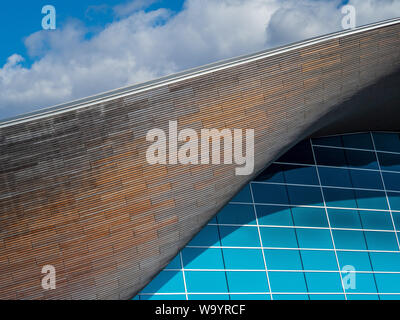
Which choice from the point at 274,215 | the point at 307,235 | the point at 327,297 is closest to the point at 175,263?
the point at 274,215

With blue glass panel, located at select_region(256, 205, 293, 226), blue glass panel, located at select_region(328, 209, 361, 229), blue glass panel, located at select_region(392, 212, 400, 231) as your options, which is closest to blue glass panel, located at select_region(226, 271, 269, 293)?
blue glass panel, located at select_region(256, 205, 293, 226)

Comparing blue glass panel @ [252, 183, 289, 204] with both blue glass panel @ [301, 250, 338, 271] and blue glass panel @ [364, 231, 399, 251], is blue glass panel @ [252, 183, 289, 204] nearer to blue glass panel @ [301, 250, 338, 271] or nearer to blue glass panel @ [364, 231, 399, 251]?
blue glass panel @ [301, 250, 338, 271]

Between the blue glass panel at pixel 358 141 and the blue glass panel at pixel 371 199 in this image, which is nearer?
the blue glass panel at pixel 371 199

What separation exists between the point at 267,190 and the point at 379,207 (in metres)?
4.66

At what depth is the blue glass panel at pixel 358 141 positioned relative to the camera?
17453 millimetres

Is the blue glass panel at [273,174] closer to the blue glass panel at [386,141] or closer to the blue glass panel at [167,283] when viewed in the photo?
the blue glass panel at [167,283]

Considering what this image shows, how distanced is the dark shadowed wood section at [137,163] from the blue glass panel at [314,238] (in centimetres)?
282

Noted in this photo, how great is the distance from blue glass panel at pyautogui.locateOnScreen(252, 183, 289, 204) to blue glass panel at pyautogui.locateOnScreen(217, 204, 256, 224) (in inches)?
20.2

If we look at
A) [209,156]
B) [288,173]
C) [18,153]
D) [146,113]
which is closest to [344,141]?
[288,173]

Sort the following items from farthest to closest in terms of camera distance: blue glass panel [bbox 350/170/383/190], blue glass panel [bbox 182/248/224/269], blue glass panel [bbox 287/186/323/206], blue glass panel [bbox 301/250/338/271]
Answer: blue glass panel [bbox 350/170/383/190], blue glass panel [bbox 287/186/323/206], blue glass panel [bbox 301/250/338/271], blue glass panel [bbox 182/248/224/269]

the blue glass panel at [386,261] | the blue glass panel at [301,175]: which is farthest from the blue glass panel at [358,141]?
the blue glass panel at [386,261]

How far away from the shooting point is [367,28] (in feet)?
43.9

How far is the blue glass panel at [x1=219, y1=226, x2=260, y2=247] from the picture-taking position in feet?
45.1
